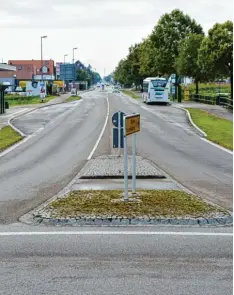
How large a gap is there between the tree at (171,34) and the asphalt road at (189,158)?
127 ft

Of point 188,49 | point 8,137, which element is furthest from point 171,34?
point 8,137

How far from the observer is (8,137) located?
3072 cm

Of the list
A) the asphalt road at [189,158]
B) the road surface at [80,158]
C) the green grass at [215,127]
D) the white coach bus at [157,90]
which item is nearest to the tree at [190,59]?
the white coach bus at [157,90]

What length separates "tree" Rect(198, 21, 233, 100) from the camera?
50.0 metres

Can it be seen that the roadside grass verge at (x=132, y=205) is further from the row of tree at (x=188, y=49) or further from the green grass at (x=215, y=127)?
the row of tree at (x=188, y=49)

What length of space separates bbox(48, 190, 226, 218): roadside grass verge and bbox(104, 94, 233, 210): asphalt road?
994mm

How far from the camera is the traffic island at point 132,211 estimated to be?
10242mm

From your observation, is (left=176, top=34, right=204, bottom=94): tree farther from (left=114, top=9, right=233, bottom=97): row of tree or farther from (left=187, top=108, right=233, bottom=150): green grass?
(left=187, top=108, right=233, bottom=150): green grass

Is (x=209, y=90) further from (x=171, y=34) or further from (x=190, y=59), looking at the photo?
(x=190, y=59)

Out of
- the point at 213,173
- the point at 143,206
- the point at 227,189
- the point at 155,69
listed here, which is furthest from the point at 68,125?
the point at 155,69

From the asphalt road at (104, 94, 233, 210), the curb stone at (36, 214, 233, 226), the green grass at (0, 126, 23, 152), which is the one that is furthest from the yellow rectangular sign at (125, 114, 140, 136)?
the green grass at (0, 126, 23, 152)

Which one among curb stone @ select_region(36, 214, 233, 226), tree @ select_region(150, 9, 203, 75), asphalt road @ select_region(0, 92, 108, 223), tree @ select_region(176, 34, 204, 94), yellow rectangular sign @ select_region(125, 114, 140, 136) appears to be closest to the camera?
curb stone @ select_region(36, 214, 233, 226)

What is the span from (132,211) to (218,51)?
1637 inches

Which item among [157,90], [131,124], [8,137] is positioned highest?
[157,90]
